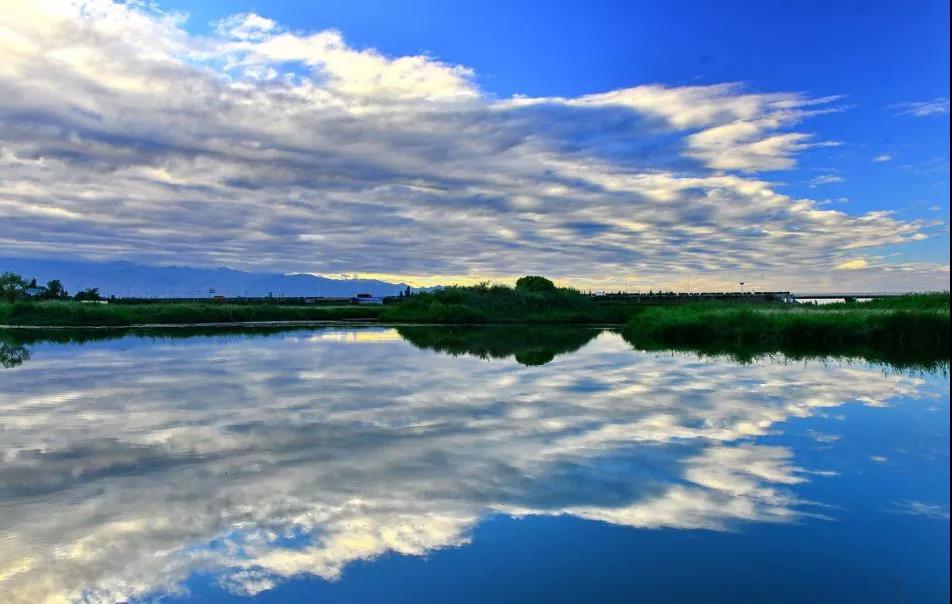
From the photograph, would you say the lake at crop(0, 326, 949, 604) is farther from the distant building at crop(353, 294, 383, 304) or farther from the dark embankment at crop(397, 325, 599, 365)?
the distant building at crop(353, 294, 383, 304)

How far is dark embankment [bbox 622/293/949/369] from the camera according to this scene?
3231 cm

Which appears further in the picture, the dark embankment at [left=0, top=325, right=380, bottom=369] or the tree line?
the tree line

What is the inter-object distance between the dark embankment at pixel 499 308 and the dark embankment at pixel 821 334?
30.8 m

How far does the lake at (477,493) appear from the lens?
754 cm

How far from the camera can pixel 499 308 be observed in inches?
3275

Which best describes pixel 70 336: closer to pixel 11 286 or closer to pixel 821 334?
pixel 11 286

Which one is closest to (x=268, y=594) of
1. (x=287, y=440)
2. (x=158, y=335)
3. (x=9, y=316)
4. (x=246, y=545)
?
(x=246, y=545)

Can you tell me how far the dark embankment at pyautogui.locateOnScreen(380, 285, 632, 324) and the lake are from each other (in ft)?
184

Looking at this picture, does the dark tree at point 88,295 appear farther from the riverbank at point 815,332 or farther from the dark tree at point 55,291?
the riverbank at point 815,332

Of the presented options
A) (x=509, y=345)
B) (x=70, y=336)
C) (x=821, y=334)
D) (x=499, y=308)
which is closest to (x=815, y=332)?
(x=821, y=334)

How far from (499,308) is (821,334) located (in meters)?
47.4

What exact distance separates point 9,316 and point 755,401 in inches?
2772

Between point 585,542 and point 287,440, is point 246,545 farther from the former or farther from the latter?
point 287,440

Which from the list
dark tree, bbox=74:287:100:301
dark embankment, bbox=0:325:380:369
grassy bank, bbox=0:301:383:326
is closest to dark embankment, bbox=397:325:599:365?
dark embankment, bbox=0:325:380:369
